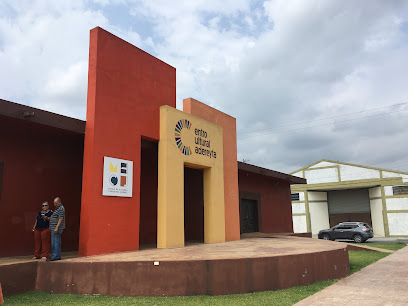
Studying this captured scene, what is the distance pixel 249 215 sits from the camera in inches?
739

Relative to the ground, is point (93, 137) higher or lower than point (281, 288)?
higher

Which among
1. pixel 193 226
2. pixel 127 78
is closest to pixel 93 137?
pixel 127 78

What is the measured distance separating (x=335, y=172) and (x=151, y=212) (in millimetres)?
25694

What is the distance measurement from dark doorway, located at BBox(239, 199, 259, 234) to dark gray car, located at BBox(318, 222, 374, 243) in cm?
773

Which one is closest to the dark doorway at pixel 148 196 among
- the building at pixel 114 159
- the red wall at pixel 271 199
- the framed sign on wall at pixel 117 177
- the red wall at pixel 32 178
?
the building at pixel 114 159

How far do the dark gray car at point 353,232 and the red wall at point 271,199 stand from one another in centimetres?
359

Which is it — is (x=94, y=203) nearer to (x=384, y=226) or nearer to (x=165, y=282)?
(x=165, y=282)

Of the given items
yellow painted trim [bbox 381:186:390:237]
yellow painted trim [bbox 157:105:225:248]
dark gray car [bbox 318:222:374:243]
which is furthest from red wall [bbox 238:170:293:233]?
yellow painted trim [bbox 381:186:390:237]

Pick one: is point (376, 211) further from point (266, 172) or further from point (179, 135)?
point (179, 135)

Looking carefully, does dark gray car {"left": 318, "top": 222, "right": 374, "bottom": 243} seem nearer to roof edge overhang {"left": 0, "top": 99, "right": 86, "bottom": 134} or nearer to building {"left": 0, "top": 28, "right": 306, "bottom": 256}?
building {"left": 0, "top": 28, "right": 306, "bottom": 256}

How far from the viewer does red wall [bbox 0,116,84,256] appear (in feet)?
29.3

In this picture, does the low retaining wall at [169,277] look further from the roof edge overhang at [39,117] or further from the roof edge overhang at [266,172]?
the roof edge overhang at [266,172]

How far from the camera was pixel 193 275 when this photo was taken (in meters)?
6.92

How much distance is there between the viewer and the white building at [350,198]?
1220 inches
